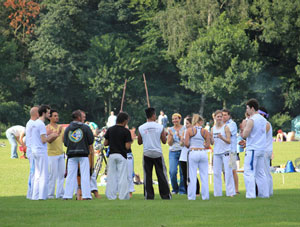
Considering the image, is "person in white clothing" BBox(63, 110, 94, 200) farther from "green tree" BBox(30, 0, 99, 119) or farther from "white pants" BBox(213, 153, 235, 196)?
"green tree" BBox(30, 0, 99, 119)

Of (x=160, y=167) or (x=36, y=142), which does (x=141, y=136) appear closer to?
(x=160, y=167)

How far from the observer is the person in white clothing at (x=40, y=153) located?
13570 mm

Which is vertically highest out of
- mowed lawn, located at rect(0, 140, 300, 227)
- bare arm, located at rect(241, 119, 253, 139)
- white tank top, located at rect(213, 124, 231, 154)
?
bare arm, located at rect(241, 119, 253, 139)

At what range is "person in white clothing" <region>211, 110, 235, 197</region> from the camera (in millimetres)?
14398

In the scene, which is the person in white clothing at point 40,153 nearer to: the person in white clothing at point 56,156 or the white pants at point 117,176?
the person in white clothing at point 56,156

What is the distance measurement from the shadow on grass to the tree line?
4683 centimetres

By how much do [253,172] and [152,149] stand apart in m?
2.01

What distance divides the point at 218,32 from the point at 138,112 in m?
11.0

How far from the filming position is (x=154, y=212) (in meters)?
11.4

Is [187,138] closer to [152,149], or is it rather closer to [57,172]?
[152,149]

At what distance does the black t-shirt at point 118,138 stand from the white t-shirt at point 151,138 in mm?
378

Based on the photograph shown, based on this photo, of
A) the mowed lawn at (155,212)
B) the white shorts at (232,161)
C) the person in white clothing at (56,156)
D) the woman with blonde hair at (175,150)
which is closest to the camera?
the mowed lawn at (155,212)

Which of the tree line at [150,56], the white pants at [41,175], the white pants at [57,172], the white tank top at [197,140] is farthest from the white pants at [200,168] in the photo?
the tree line at [150,56]

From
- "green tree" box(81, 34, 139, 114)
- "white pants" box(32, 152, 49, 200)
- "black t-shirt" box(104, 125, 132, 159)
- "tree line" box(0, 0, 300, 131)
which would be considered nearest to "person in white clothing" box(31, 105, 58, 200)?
"white pants" box(32, 152, 49, 200)
